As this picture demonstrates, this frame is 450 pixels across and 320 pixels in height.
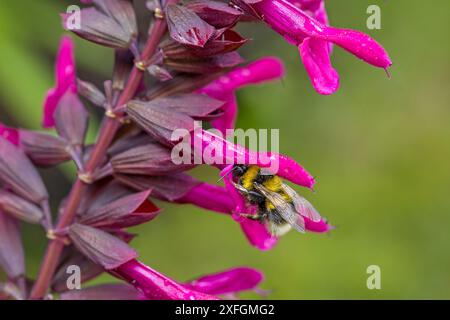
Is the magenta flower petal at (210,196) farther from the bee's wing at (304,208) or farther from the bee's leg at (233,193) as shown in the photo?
the bee's wing at (304,208)

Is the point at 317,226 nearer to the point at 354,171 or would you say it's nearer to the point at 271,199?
the point at 271,199

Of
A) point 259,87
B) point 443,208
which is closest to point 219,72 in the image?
point 259,87

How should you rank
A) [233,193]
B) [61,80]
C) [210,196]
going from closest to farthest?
[233,193] < [210,196] < [61,80]

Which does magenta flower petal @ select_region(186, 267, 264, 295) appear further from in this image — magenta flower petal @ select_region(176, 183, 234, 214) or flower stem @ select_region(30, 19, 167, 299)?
flower stem @ select_region(30, 19, 167, 299)

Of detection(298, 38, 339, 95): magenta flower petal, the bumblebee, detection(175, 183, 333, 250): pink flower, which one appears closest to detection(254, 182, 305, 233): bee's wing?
the bumblebee

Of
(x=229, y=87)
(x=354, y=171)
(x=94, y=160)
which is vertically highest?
(x=354, y=171)

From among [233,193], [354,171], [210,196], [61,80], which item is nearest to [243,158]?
[233,193]

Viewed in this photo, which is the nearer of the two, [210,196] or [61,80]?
[210,196]
